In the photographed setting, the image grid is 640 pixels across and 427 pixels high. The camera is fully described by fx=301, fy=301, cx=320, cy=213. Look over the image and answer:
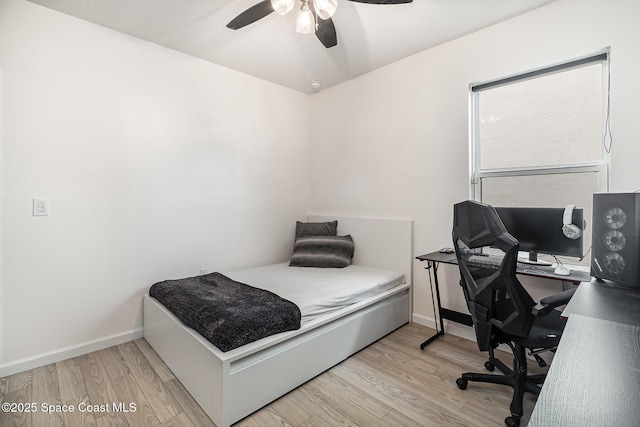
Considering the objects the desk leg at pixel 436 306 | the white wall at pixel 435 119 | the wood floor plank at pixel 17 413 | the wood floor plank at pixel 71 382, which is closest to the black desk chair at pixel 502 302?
the desk leg at pixel 436 306

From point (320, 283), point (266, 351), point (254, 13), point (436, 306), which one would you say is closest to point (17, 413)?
point (266, 351)

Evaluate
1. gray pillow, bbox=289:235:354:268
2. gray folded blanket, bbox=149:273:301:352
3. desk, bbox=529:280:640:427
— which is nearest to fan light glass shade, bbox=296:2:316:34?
gray folded blanket, bbox=149:273:301:352

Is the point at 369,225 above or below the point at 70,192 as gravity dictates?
below

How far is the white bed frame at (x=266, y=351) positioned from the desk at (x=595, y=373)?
139 cm

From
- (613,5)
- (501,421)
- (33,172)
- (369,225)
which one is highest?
(613,5)

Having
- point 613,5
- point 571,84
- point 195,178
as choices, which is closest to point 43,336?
point 195,178

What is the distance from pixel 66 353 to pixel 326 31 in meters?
3.04

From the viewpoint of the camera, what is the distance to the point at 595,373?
703mm

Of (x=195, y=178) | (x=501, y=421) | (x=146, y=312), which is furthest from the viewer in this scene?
(x=195, y=178)

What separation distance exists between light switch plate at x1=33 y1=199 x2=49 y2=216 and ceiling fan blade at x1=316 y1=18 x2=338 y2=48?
7.57ft

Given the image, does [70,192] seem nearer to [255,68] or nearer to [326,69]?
[255,68]

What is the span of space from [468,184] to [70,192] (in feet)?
10.5

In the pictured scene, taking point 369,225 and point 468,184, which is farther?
point 369,225

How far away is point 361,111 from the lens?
11.1 feet
